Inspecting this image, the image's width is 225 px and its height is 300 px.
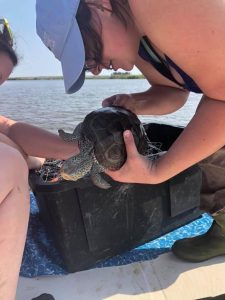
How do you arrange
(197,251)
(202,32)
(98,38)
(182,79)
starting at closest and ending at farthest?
(202,32), (98,38), (182,79), (197,251)

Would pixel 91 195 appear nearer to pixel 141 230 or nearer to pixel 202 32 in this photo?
A: pixel 141 230

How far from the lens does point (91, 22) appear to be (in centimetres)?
105

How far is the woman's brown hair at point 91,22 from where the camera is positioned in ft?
3.38

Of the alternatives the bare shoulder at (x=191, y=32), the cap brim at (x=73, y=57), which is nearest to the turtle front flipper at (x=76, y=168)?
the cap brim at (x=73, y=57)

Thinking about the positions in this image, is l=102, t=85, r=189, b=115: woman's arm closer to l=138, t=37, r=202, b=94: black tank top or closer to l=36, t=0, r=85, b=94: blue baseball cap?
l=138, t=37, r=202, b=94: black tank top

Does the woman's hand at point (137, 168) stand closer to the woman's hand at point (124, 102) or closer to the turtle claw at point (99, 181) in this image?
the turtle claw at point (99, 181)

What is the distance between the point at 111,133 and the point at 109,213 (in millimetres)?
313

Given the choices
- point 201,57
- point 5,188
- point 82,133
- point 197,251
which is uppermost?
point 201,57

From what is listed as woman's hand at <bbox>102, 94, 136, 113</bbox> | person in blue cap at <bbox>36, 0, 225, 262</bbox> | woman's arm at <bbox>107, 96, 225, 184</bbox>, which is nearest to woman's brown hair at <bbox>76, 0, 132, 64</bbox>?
person in blue cap at <bbox>36, 0, 225, 262</bbox>

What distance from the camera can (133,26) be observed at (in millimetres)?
1117

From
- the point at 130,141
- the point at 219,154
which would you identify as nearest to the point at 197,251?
the point at 219,154

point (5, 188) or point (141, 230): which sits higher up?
point (5, 188)

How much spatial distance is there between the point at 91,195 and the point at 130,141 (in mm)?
277

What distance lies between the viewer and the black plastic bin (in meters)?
1.34
